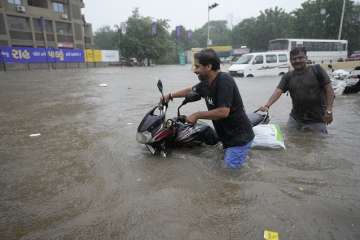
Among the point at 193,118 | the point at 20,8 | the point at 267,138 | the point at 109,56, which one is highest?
the point at 20,8

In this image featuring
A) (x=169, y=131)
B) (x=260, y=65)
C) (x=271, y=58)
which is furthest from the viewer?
(x=271, y=58)

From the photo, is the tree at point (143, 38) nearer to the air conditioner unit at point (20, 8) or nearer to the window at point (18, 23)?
the window at point (18, 23)

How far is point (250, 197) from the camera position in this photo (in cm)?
287

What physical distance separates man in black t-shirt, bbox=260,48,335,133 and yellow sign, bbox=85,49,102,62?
37857 mm

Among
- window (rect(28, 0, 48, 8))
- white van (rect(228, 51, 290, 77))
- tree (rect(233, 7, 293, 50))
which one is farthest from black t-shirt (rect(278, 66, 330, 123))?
tree (rect(233, 7, 293, 50))

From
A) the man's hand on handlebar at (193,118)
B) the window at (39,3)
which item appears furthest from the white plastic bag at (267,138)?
the window at (39,3)

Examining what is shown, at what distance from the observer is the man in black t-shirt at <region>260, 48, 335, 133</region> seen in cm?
423

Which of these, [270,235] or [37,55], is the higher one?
[37,55]

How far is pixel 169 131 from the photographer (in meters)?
3.72

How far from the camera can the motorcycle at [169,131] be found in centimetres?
356

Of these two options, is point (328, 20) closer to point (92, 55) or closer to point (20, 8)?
point (92, 55)

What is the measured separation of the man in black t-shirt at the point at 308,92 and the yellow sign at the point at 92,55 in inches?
1490

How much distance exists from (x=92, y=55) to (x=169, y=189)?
39.9m

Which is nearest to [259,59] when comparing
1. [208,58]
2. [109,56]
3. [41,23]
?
[208,58]
